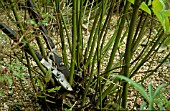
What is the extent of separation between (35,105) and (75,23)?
1.43 feet

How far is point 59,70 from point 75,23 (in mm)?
207

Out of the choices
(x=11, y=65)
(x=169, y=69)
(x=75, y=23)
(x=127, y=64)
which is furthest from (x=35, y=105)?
(x=169, y=69)

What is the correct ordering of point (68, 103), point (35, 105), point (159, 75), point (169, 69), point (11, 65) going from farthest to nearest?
point (169, 69)
point (159, 75)
point (35, 105)
point (68, 103)
point (11, 65)

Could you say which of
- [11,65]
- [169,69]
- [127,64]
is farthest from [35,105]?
[169,69]

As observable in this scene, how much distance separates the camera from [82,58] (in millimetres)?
1516

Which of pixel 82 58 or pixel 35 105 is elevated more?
pixel 82 58

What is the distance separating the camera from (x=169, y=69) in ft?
6.57

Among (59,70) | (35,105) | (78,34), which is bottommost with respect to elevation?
(35,105)

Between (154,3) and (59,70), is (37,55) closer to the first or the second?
(59,70)

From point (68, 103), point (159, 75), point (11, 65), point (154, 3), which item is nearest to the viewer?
point (154, 3)

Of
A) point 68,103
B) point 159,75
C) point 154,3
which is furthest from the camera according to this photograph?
point 159,75

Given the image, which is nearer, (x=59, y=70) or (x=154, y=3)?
(x=154, y=3)

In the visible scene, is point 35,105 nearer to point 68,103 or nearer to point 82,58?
point 68,103

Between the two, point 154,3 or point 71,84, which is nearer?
point 154,3
